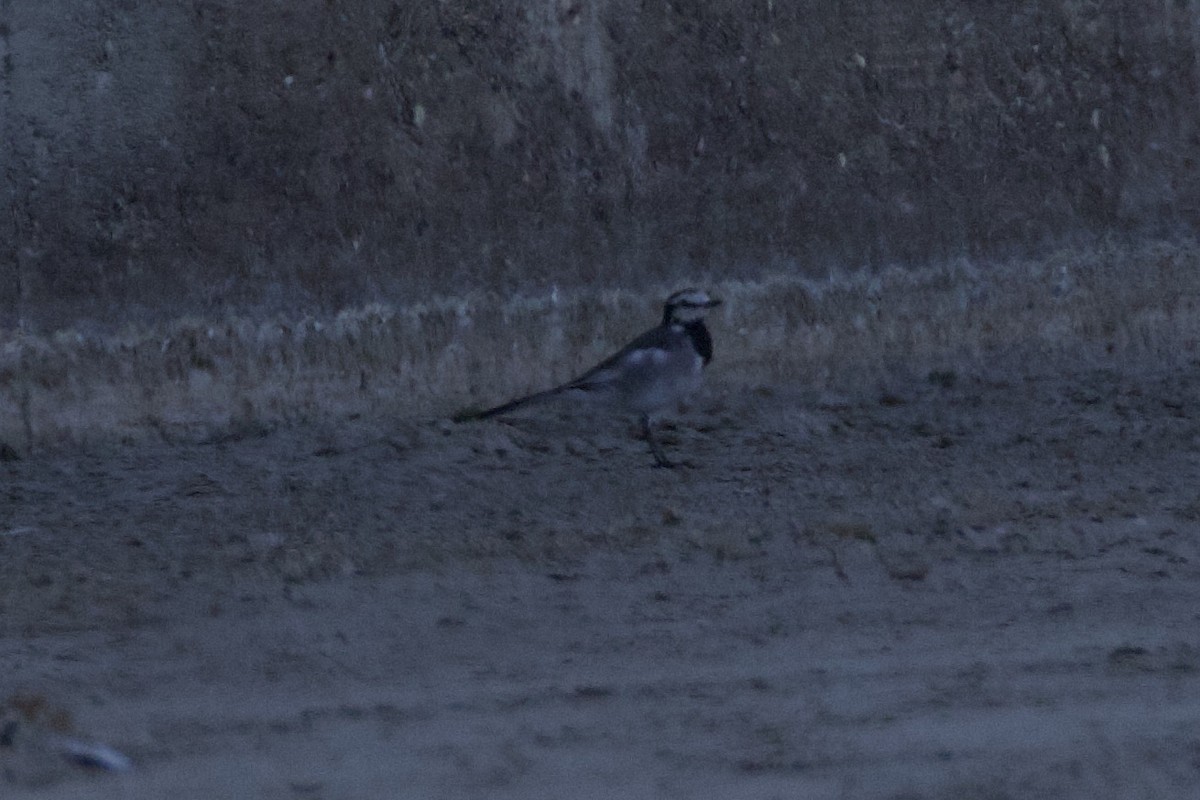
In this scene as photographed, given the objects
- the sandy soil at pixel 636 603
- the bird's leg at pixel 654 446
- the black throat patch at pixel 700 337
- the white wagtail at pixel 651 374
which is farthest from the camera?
the black throat patch at pixel 700 337

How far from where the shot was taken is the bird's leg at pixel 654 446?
6199 mm

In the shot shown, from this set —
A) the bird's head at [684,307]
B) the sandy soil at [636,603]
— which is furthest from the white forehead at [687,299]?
the sandy soil at [636,603]

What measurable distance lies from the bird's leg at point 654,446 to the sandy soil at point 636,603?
4 centimetres

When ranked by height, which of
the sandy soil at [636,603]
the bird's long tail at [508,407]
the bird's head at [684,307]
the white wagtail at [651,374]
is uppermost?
Answer: the bird's head at [684,307]

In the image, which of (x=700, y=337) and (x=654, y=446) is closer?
(x=654, y=446)

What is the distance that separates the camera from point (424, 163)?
6.70 m

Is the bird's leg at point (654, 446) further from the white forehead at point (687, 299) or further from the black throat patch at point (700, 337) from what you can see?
the white forehead at point (687, 299)

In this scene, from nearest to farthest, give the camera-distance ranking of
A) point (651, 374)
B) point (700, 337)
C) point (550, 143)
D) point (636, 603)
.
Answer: point (636, 603) < point (651, 374) < point (700, 337) < point (550, 143)

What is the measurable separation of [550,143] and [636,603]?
2.45m

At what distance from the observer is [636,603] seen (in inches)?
191

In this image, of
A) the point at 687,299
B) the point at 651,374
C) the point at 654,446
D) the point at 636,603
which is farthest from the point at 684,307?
the point at 636,603

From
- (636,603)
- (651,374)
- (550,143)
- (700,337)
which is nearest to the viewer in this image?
(636,603)

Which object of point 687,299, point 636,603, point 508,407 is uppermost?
point 687,299

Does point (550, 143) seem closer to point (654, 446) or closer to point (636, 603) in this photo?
point (654, 446)
